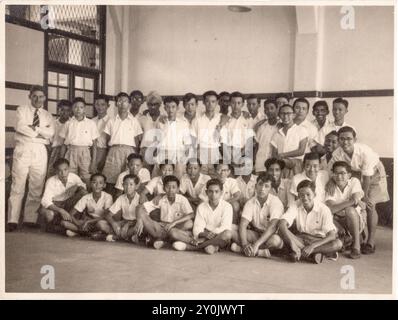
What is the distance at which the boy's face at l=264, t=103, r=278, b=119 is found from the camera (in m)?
3.73

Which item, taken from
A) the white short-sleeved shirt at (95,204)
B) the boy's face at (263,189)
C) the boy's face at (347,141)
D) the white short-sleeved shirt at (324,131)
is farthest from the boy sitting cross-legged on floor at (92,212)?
the boy's face at (347,141)

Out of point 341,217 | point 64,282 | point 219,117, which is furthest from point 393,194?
point 64,282

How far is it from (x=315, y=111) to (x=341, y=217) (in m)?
0.83

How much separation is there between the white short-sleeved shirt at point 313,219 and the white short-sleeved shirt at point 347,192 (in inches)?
6.8

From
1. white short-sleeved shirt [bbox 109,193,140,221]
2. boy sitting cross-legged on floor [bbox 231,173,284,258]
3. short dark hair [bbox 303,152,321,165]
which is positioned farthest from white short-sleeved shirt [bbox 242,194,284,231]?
white short-sleeved shirt [bbox 109,193,140,221]

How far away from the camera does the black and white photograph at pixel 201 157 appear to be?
9.61ft

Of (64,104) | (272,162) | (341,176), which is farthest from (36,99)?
(341,176)

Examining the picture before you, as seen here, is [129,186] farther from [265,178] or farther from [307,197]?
[307,197]

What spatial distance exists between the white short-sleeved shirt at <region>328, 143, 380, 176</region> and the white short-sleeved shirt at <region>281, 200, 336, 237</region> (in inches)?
16.1

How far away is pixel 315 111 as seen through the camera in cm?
365

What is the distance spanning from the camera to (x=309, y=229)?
10.3ft

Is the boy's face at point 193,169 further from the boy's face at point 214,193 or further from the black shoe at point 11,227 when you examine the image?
the black shoe at point 11,227

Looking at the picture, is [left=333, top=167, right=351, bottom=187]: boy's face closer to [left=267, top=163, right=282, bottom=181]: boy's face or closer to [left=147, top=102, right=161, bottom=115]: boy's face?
[left=267, top=163, right=282, bottom=181]: boy's face

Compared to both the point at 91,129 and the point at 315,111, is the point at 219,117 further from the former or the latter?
the point at 91,129
